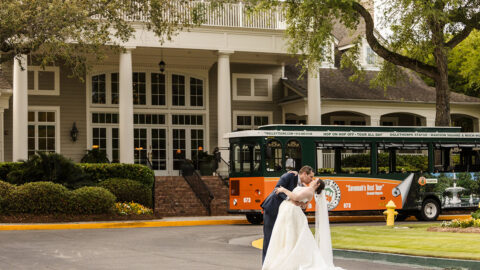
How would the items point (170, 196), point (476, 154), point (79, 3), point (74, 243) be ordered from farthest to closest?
point (170, 196)
point (476, 154)
point (79, 3)
point (74, 243)

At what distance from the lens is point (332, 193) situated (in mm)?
23438

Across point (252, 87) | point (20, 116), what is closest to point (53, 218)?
point (20, 116)

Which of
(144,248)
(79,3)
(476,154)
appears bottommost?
(144,248)

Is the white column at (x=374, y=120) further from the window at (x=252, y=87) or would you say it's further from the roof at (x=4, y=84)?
the roof at (x=4, y=84)

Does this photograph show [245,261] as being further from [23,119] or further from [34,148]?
[34,148]

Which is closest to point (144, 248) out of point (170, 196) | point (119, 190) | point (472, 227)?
point (472, 227)

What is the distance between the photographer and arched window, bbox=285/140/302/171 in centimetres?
2283

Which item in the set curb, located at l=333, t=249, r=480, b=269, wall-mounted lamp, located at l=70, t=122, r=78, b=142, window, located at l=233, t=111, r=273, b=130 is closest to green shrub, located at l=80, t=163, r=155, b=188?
wall-mounted lamp, located at l=70, t=122, r=78, b=142

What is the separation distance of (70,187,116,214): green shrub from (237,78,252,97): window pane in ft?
48.6

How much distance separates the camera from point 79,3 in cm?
2023

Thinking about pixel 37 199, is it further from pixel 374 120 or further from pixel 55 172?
pixel 374 120

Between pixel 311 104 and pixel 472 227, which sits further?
pixel 311 104

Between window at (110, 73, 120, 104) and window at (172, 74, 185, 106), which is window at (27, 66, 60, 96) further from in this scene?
window at (172, 74, 185, 106)

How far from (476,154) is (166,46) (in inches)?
540
